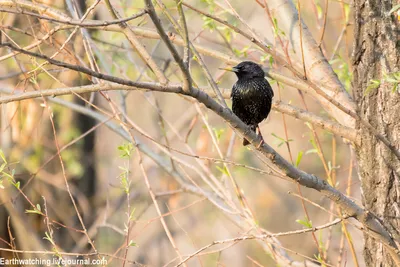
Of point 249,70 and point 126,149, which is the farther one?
point 249,70

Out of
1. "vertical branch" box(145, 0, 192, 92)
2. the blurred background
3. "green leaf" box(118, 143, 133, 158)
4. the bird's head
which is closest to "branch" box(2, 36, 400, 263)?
"vertical branch" box(145, 0, 192, 92)

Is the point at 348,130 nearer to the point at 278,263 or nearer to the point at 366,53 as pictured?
the point at 366,53

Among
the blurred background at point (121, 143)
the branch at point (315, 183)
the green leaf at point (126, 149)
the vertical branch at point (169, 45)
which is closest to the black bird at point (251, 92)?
the blurred background at point (121, 143)

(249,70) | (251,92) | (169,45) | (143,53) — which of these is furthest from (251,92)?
(169,45)

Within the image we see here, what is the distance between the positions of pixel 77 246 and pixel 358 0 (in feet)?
17.2

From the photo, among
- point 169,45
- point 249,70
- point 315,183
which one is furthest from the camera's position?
point 249,70

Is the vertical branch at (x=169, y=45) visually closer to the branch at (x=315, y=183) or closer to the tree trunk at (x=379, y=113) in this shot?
the branch at (x=315, y=183)

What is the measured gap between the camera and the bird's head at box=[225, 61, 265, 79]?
4.39m

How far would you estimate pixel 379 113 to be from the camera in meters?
3.33

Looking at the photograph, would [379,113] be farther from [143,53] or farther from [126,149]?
[126,149]

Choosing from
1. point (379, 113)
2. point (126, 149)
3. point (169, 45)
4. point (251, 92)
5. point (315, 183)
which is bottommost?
point (126, 149)

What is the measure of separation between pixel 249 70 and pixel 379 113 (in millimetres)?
1346

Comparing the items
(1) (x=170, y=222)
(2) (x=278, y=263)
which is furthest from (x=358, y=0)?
(1) (x=170, y=222)

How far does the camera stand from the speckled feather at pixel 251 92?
443 cm
